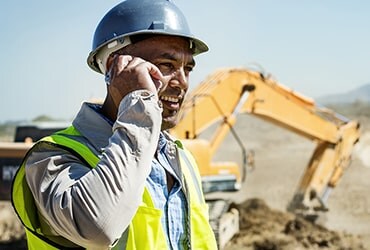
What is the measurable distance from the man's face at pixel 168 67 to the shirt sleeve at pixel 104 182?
281mm

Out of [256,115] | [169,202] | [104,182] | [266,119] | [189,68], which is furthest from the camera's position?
[266,119]

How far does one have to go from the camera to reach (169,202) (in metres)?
1.95

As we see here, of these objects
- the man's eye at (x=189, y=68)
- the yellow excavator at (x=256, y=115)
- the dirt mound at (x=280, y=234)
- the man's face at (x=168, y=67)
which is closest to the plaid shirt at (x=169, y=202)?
the man's face at (x=168, y=67)

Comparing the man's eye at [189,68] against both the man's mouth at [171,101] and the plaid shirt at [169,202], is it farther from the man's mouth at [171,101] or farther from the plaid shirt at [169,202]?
the plaid shirt at [169,202]

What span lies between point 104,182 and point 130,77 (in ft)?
1.06

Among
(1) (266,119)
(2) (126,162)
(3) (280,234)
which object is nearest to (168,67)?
(2) (126,162)

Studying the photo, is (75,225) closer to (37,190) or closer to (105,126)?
(37,190)

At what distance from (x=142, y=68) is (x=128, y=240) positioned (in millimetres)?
425

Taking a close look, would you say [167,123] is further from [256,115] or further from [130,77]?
[256,115]

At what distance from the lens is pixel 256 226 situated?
9914mm

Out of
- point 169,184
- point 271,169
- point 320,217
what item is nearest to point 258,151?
point 271,169

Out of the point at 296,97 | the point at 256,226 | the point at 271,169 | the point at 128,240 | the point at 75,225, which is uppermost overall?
the point at 75,225

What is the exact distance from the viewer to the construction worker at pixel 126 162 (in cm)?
153

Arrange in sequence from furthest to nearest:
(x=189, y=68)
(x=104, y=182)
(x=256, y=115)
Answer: (x=256, y=115) < (x=189, y=68) < (x=104, y=182)
